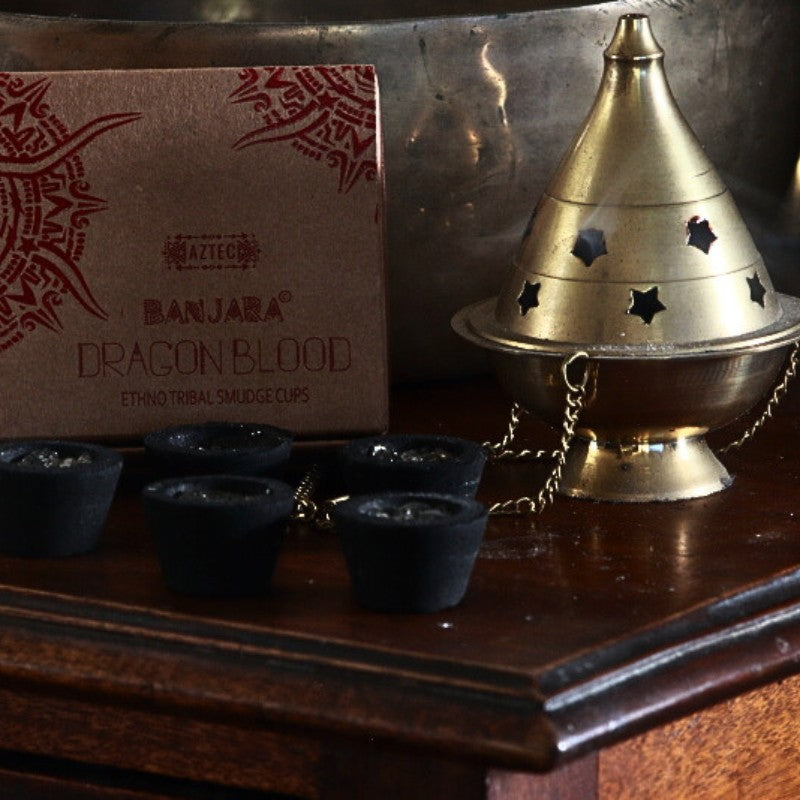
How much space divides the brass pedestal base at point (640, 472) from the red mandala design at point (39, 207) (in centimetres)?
22

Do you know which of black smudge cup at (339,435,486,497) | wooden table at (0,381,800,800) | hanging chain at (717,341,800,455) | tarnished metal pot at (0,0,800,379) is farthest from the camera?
tarnished metal pot at (0,0,800,379)

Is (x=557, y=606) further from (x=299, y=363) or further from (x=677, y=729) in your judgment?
(x=299, y=363)

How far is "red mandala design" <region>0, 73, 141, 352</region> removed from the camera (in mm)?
833

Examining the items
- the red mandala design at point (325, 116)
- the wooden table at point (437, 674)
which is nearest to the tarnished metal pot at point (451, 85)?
the red mandala design at point (325, 116)

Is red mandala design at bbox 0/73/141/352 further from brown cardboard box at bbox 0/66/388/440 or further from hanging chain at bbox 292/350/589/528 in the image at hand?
hanging chain at bbox 292/350/589/528

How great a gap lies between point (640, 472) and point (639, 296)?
0.27 ft

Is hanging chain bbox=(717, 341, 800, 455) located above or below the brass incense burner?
below

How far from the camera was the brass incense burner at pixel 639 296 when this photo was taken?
0.79 meters

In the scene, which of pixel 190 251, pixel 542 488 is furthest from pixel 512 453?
pixel 190 251

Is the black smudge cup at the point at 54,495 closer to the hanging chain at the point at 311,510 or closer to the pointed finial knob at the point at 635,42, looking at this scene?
the hanging chain at the point at 311,510

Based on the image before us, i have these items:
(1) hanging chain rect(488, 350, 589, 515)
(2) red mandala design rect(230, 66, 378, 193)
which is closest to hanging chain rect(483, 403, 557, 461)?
(1) hanging chain rect(488, 350, 589, 515)

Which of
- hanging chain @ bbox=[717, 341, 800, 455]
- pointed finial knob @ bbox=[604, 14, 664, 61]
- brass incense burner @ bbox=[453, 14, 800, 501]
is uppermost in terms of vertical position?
pointed finial knob @ bbox=[604, 14, 664, 61]

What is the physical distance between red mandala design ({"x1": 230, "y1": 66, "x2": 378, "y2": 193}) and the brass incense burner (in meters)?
0.08

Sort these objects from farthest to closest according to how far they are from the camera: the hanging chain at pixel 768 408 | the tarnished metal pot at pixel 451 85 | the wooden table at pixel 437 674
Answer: the tarnished metal pot at pixel 451 85
the hanging chain at pixel 768 408
the wooden table at pixel 437 674
